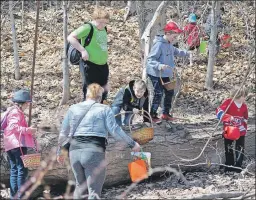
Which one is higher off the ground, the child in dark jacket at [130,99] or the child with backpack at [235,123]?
the child in dark jacket at [130,99]

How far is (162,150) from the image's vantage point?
743 centimetres

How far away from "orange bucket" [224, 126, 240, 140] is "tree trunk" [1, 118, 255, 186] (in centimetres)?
35

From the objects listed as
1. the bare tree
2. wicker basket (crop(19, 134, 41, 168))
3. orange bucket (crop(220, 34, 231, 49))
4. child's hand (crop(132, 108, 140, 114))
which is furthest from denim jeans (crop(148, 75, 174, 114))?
orange bucket (crop(220, 34, 231, 49))

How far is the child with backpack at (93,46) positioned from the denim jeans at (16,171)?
4.62 ft

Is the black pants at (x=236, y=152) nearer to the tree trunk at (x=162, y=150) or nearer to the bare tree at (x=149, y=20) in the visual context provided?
the tree trunk at (x=162, y=150)

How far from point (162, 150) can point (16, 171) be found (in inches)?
76.8

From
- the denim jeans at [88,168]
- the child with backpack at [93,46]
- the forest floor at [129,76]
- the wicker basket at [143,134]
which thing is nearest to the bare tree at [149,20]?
the forest floor at [129,76]

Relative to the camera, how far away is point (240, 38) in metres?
13.7

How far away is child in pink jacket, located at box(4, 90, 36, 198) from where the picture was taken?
6445mm

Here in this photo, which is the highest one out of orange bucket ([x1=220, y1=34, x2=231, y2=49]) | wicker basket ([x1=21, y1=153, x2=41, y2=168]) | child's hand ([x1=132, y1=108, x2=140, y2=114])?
orange bucket ([x1=220, y1=34, x2=231, y2=49])

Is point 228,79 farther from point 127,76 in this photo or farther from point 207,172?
point 207,172

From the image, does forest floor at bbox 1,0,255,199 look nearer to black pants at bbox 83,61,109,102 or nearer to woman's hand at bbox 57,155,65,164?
woman's hand at bbox 57,155,65,164

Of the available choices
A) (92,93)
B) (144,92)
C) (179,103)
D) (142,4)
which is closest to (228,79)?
(179,103)

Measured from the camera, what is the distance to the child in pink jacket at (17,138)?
254 inches
